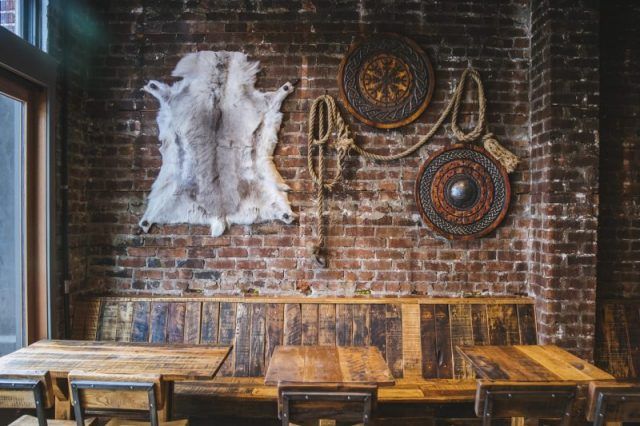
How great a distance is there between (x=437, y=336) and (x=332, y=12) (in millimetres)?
2427

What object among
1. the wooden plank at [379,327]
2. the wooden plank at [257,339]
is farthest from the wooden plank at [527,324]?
the wooden plank at [257,339]

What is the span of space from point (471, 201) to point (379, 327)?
1.12 m

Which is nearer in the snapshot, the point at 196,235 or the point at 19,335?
the point at 19,335

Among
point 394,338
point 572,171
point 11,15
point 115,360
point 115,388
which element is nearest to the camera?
point 115,388

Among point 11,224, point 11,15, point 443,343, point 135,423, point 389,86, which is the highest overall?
point 11,15

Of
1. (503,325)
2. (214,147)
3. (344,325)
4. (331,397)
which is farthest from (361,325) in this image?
(214,147)

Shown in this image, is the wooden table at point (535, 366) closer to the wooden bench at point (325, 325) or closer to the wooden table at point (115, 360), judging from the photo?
the wooden bench at point (325, 325)

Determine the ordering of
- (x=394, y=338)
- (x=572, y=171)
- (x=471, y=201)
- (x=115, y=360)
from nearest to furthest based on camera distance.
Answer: (x=115, y=360), (x=572, y=171), (x=394, y=338), (x=471, y=201)

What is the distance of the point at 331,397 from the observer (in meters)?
1.98

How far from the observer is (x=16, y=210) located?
9.51 feet

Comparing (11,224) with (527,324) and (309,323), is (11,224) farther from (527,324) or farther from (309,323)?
(527,324)

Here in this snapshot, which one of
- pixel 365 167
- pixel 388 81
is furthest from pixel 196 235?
pixel 388 81

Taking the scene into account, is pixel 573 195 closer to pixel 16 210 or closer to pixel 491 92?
pixel 491 92

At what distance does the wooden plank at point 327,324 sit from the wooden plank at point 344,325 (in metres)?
0.03
